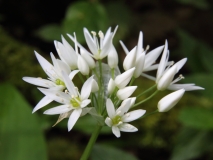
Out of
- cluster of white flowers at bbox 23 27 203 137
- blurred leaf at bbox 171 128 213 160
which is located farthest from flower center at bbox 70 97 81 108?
blurred leaf at bbox 171 128 213 160

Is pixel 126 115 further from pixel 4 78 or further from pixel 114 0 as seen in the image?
pixel 114 0

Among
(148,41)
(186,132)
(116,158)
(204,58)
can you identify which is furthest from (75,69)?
(148,41)

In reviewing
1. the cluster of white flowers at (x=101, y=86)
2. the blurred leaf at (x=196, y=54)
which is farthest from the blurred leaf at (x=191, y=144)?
the cluster of white flowers at (x=101, y=86)

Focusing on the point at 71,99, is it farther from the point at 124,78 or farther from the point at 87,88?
the point at 124,78

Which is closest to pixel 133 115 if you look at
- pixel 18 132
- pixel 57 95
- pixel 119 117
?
pixel 119 117

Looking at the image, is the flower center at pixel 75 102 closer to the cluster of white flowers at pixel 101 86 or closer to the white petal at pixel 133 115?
the cluster of white flowers at pixel 101 86

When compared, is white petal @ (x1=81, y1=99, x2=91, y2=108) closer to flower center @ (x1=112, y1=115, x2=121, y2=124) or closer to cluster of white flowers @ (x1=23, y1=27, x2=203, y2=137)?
cluster of white flowers @ (x1=23, y1=27, x2=203, y2=137)
